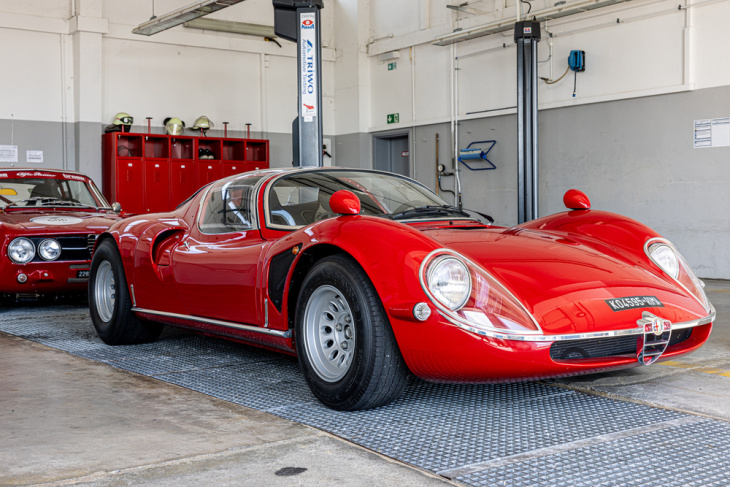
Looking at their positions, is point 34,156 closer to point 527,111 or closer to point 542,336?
point 527,111

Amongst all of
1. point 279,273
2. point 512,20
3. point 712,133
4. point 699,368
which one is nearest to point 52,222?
point 279,273

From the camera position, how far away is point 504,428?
2727mm

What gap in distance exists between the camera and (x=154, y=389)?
3.43 meters

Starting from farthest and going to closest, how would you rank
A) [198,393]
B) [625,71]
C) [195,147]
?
[195,147] → [625,71] → [198,393]

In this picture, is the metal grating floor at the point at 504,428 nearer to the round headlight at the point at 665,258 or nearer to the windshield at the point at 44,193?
the round headlight at the point at 665,258

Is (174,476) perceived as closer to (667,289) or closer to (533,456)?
(533,456)

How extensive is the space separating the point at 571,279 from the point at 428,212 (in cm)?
94

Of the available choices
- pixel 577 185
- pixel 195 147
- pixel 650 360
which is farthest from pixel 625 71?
pixel 650 360

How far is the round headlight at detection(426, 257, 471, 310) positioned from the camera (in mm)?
2697

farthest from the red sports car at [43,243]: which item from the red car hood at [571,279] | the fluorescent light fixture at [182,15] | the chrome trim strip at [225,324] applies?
the fluorescent light fixture at [182,15]

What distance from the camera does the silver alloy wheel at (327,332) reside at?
3.01m

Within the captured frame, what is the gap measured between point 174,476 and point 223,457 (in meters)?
0.21

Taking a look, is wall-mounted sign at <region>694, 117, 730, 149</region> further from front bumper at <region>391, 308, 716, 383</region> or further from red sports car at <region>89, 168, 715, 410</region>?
front bumper at <region>391, 308, 716, 383</region>

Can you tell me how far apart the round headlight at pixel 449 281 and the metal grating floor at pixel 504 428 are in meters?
0.47
